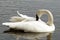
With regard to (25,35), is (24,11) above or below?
above

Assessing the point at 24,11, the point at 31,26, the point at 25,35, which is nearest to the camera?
the point at 25,35

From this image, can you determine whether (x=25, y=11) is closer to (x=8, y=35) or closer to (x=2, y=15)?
(x=2, y=15)

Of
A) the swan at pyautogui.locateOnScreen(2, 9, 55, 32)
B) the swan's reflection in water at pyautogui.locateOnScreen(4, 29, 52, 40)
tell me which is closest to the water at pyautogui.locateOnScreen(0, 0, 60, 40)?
the swan's reflection in water at pyautogui.locateOnScreen(4, 29, 52, 40)

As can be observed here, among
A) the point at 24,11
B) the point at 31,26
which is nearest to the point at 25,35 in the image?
the point at 31,26

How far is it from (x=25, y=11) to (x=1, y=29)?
182cm

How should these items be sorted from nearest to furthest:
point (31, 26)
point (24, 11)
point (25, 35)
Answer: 1. point (25, 35)
2. point (31, 26)
3. point (24, 11)

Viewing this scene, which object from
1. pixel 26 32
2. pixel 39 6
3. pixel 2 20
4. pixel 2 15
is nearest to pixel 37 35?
pixel 26 32

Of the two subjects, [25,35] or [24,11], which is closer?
[25,35]

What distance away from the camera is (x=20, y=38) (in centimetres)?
501

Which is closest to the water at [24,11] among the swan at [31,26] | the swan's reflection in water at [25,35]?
the swan's reflection in water at [25,35]

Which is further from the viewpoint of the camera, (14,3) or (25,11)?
(14,3)

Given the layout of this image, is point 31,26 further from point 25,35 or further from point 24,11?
point 24,11

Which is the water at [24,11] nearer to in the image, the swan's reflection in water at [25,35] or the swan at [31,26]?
the swan's reflection in water at [25,35]

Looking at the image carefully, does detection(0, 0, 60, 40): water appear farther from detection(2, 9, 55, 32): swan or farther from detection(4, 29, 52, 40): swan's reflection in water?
detection(2, 9, 55, 32): swan
